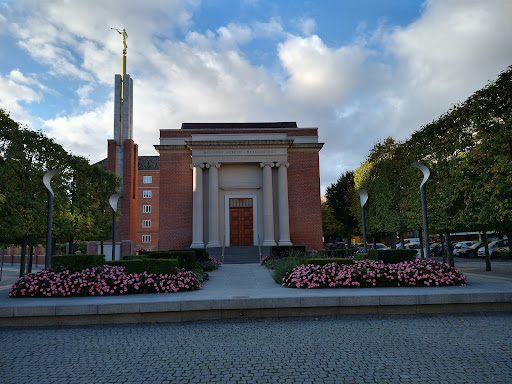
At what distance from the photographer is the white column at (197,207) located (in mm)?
30062

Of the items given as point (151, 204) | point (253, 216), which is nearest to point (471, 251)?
point (253, 216)

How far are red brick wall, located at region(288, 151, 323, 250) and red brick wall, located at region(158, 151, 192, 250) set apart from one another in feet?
29.4

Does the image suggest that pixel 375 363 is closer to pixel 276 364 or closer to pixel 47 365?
pixel 276 364

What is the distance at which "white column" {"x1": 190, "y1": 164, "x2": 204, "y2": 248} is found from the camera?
3006 cm

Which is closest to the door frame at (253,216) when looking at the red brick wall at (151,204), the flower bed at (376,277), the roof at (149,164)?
the flower bed at (376,277)

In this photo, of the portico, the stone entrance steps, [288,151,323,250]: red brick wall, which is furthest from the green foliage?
the stone entrance steps

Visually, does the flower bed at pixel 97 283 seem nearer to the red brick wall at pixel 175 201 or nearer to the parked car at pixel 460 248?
the red brick wall at pixel 175 201

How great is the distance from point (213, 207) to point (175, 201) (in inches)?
159

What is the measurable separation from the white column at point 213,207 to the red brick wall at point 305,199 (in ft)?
21.4

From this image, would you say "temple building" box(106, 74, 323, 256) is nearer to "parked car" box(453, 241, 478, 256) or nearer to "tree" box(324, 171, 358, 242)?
"parked car" box(453, 241, 478, 256)

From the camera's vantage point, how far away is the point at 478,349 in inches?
243

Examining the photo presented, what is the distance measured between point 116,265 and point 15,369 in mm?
7246

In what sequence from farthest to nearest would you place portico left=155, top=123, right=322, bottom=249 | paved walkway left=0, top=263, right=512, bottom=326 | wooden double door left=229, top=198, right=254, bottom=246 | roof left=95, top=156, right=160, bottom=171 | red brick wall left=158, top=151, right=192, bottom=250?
1. roof left=95, top=156, right=160, bottom=171
2. wooden double door left=229, top=198, right=254, bottom=246
3. red brick wall left=158, top=151, right=192, bottom=250
4. portico left=155, top=123, right=322, bottom=249
5. paved walkway left=0, top=263, right=512, bottom=326

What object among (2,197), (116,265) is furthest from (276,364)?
(2,197)
